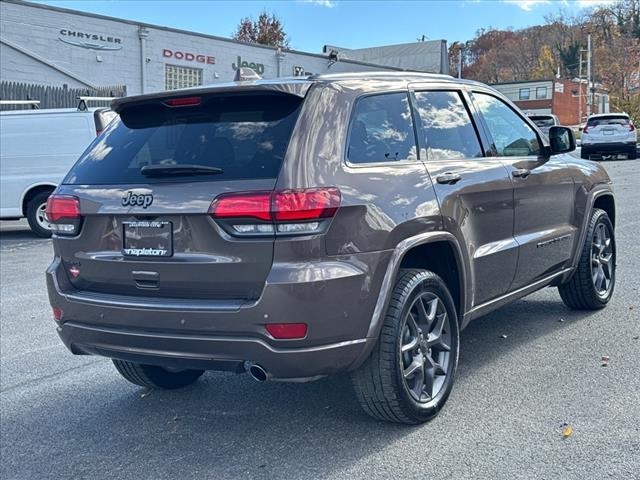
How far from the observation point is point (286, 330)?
3301 millimetres

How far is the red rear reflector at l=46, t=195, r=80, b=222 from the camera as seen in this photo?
3.84 m

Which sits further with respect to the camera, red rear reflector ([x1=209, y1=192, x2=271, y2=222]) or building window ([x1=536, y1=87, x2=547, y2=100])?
building window ([x1=536, y1=87, x2=547, y2=100])

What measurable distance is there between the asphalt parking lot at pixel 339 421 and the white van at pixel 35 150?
7.47m

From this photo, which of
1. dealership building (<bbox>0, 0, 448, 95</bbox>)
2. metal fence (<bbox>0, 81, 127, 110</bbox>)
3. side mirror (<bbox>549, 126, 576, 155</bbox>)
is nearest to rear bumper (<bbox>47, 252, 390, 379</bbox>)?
side mirror (<bbox>549, 126, 576, 155</bbox>)

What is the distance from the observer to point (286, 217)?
10.7 ft

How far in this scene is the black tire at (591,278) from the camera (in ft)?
19.2

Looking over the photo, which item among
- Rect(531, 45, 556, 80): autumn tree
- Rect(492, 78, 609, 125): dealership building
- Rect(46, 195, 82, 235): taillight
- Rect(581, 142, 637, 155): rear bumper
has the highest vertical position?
Rect(531, 45, 556, 80): autumn tree

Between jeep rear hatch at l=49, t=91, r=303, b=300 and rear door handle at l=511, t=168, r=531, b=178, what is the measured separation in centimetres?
193

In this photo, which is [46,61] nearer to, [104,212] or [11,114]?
[11,114]

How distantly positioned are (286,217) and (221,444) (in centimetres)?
138

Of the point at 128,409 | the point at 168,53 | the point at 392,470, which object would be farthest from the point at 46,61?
the point at 392,470

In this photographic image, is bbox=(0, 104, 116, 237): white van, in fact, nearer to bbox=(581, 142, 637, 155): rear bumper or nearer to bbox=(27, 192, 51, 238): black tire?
bbox=(27, 192, 51, 238): black tire

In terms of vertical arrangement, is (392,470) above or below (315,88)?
below

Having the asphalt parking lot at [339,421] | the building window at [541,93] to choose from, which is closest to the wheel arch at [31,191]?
the asphalt parking lot at [339,421]
